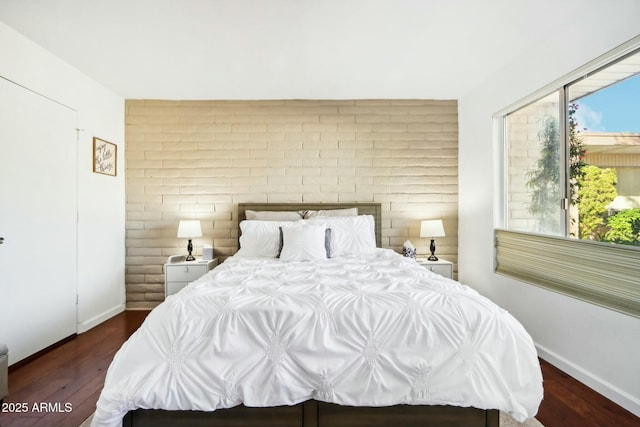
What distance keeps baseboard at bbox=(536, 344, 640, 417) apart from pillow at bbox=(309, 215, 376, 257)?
1712mm

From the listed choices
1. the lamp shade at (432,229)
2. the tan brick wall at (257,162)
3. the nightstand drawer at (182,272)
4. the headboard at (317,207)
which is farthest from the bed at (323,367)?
the tan brick wall at (257,162)

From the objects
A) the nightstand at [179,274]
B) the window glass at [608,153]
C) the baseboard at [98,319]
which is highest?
the window glass at [608,153]

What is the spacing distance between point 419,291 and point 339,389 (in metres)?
0.69

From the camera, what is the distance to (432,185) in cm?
401

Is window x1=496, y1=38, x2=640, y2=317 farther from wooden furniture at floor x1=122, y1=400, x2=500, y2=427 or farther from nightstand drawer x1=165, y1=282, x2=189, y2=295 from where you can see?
nightstand drawer x1=165, y1=282, x2=189, y2=295

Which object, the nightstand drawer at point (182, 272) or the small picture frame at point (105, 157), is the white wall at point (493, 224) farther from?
the small picture frame at point (105, 157)

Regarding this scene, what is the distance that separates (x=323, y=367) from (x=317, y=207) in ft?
8.27

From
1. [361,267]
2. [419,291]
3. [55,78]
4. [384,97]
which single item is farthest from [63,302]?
[384,97]

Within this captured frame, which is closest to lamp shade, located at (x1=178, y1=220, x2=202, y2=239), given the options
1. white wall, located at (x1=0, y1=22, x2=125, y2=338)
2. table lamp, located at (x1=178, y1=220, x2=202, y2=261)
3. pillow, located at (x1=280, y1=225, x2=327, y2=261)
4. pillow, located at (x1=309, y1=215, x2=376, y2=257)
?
table lamp, located at (x1=178, y1=220, x2=202, y2=261)

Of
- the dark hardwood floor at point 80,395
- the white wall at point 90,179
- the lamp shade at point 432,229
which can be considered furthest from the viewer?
the lamp shade at point 432,229

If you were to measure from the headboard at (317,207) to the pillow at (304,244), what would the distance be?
2.48ft

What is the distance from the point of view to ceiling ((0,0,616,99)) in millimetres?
→ 2205

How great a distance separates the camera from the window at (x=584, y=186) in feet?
6.65

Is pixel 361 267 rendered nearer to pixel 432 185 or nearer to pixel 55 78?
pixel 432 185
